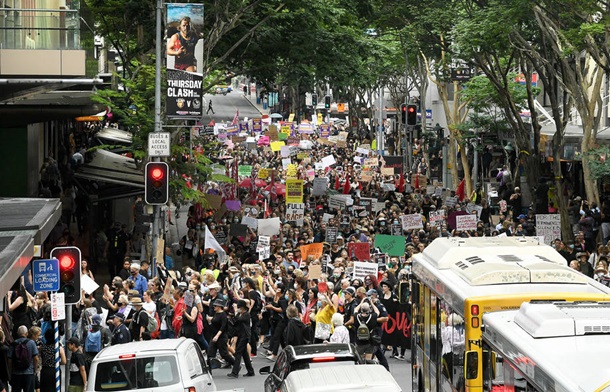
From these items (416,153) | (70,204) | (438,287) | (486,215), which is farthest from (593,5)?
(416,153)

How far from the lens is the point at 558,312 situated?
9.24 m

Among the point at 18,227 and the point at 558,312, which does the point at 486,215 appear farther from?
the point at 558,312

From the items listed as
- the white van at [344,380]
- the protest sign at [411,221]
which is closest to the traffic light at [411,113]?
the protest sign at [411,221]

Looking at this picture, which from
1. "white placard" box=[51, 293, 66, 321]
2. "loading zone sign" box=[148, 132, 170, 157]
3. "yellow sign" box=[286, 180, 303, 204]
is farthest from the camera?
"yellow sign" box=[286, 180, 303, 204]

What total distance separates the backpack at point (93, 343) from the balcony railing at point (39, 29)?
7.62 m

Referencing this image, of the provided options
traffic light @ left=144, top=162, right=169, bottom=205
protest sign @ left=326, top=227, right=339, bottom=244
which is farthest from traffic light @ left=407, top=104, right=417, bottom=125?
traffic light @ left=144, top=162, right=169, bottom=205

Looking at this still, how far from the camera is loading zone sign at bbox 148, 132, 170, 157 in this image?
25672mm

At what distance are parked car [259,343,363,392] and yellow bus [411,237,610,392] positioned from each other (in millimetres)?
991

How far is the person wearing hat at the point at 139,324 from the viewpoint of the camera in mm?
19641

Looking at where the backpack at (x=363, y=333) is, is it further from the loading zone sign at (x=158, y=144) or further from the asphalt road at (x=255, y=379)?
the loading zone sign at (x=158, y=144)

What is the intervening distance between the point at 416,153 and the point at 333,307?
56.9 meters

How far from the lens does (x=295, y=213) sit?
118 ft

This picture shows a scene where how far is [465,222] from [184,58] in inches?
328

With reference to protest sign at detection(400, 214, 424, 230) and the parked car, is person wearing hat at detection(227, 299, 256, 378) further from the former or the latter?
protest sign at detection(400, 214, 424, 230)
